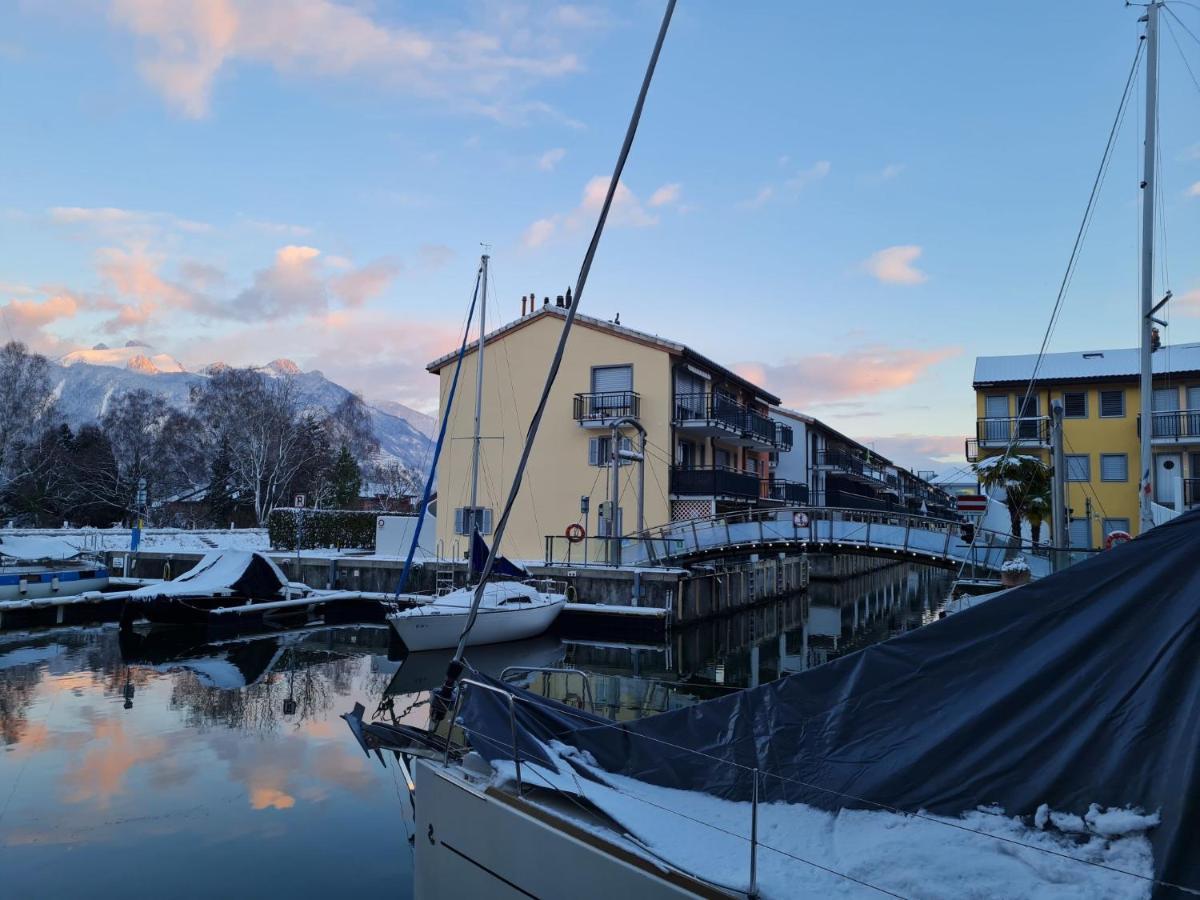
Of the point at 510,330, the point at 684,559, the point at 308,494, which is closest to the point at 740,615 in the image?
the point at 684,559

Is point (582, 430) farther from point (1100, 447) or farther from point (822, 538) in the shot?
point (1100, 447)

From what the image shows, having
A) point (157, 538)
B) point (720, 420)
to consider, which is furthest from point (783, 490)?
point (157, 538)

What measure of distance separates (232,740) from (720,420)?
2810cm

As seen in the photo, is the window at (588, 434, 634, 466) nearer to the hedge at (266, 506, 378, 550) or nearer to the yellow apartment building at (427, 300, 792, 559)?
the yellow apartment building at (427, 300, 792, 559)

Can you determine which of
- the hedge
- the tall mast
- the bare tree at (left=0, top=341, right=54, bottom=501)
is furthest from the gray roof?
the bare tree at (left=0, top=341, right=54, bottom=501)

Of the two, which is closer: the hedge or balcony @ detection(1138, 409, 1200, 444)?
balcony @ detection(1138, 409, 1200, 444)

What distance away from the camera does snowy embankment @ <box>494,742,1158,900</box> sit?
3.86m

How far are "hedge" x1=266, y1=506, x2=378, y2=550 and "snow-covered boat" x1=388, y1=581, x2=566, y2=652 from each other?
62.4ft

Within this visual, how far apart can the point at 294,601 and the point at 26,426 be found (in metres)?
34.4

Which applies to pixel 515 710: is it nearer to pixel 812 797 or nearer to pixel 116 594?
pixel 812 797

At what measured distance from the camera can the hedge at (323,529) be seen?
41.5 meters

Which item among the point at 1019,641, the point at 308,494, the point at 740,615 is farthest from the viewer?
the point at 308,494

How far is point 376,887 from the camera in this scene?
8.56 m

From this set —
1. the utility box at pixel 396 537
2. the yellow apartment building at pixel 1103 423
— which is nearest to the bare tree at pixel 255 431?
the utility box at pixel 396 537
